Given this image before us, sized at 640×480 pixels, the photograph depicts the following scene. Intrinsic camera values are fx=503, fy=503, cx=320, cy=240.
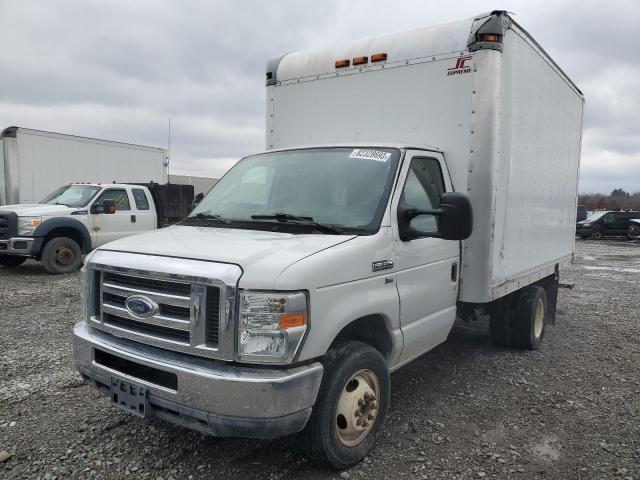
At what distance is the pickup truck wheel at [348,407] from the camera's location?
299cm

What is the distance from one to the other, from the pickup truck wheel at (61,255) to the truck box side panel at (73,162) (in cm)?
495

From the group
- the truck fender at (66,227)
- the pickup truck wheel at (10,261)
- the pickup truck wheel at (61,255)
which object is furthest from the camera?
the pickup truck wheel at (10,261)

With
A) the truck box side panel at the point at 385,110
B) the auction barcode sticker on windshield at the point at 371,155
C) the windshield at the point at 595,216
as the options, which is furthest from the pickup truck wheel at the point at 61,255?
the windshield at the point at 595,216

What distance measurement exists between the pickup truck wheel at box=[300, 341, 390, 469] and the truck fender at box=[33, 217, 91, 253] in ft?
29.9

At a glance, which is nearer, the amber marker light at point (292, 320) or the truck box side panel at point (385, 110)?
the amber marker light at point (292, 320)

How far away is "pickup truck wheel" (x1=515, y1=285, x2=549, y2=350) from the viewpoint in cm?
572

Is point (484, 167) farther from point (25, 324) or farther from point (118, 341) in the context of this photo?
point (25, 324)

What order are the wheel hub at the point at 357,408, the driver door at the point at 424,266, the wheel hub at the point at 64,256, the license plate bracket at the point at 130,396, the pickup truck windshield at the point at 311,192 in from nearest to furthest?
1. the license plate bracket at the point at 130,396
2. the wheel hub at the point at 357,408
3. the pickup truck windshield at the point at 311,192
4. the driver door at the point at 424,266
5. the wheel hub at the point at 64,256

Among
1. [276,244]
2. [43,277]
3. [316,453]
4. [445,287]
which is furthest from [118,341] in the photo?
[43,277]

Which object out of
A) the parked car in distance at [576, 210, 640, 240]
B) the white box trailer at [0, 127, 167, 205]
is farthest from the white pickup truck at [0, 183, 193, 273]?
the parked car in distance at [576, 210, 640, 240]

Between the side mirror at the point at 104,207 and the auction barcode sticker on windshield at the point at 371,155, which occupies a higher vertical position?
the auction barcode sticker on windshield at the point at 371,155

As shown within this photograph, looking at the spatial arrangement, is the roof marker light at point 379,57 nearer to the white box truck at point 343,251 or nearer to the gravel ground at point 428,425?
the white box truck at point 343,251

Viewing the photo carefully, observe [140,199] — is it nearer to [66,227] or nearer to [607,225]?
[66,227]

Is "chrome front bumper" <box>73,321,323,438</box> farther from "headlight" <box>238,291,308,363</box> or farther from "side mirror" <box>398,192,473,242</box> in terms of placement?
"side mirror" <box>398,192,473,242</box>
